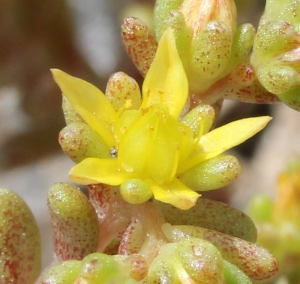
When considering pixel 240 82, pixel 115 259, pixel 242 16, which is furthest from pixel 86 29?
pixel 115 259

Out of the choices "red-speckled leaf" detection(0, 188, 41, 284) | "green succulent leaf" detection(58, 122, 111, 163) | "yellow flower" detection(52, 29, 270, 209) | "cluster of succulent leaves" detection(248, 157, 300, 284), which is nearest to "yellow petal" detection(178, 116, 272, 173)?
"yellow flower" detection(52, 29, 270, 209)

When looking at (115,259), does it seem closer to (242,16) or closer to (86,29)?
(242,16)

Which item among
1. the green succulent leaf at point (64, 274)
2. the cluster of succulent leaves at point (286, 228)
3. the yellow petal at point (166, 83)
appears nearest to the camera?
the green succulent leaf at point (64, 274)

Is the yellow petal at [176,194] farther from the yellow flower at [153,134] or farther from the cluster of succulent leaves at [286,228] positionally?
the cluster of succulent leaves at [286,228]

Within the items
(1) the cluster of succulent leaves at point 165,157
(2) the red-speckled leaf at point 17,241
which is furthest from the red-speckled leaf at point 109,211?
(2) the red-speckled leaf at point 17,241

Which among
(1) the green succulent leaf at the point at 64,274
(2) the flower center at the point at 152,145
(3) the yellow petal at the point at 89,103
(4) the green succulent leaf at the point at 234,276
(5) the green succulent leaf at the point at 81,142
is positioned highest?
(3) the yellow petal at the point at 89,103

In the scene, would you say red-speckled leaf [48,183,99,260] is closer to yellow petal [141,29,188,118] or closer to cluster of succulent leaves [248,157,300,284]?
yellow petal [141,29,188,118]
